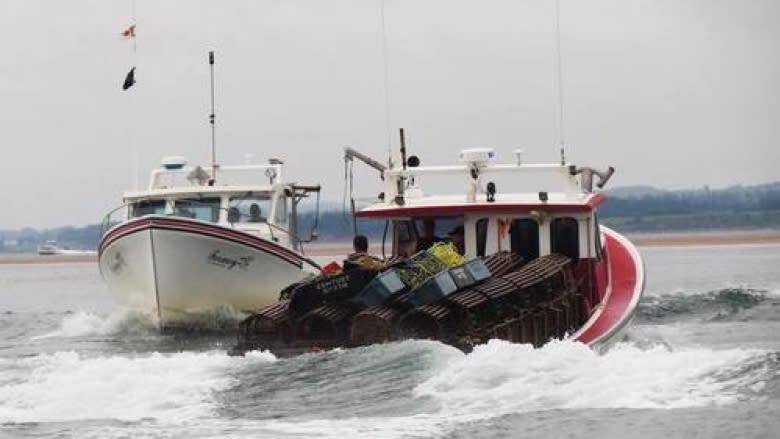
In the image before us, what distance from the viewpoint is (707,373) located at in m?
14.5

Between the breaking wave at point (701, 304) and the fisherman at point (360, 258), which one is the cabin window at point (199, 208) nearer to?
the fisherman at point (360, 258)

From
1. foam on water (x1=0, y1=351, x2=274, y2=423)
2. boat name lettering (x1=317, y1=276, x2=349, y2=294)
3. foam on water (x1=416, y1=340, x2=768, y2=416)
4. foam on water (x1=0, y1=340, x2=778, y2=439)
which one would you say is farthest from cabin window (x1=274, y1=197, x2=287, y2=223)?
foam on water (x1=416, y1=340, x2=768, y2=416)

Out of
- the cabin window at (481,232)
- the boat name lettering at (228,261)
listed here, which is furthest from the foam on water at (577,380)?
the boat name lettering at (228,261)

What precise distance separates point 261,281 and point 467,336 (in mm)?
10094

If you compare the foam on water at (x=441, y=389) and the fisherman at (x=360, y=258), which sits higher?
the fisherman at (x=360, y=258)

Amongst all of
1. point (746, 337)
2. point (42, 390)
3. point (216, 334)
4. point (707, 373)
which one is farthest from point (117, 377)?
point (746, 337)

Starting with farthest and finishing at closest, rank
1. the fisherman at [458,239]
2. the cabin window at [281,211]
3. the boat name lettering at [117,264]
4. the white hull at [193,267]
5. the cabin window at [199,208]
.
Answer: the cabin window at [281,211] < the cabin window at [199,208] < the boat name lettering at [117,264] < the white hull at [193,267] < the fisherman at [458,239]

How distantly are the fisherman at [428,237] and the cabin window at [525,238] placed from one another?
106cm

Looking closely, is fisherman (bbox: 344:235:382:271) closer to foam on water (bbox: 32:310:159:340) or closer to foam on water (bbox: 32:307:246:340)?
foam on water (bbox: 32:307:246:340)

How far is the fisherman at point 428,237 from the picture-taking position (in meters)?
21.5

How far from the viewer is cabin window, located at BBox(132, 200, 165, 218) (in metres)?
27.9

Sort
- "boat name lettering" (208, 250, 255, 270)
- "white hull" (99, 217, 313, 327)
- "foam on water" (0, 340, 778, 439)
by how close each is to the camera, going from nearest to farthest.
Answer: "foam on water" (0, 340, 778, 439)
"white hull" (99, 217, 313, 327)
"boat name lettering" (208, 250, 255, 270)

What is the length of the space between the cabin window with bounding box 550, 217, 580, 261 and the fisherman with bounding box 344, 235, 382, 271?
2.67 meters

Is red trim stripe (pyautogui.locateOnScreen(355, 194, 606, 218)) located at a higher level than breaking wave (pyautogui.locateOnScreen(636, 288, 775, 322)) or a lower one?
higher
